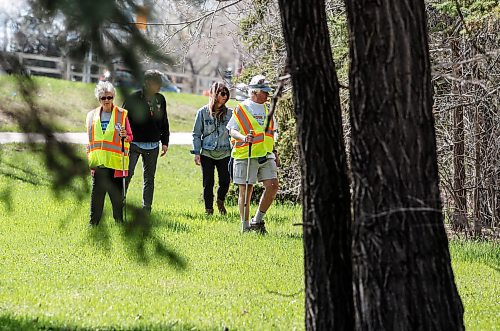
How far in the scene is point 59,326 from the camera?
6.71m

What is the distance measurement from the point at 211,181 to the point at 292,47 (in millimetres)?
8800

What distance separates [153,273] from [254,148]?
344 cm

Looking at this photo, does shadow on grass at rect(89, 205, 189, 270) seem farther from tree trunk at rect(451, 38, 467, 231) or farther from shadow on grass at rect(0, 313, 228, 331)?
tree trunk at rect(451, 38, 467, 231)

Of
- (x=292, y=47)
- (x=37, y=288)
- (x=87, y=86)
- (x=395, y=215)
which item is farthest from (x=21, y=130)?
(x=37, y=288)

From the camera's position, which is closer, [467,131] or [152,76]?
[152,76]

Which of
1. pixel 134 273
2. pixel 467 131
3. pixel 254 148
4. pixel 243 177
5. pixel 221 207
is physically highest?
pixel 467 131

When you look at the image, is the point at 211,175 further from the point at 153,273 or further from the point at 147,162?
the point at 153,273

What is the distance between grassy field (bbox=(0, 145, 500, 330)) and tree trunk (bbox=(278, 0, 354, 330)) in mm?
811

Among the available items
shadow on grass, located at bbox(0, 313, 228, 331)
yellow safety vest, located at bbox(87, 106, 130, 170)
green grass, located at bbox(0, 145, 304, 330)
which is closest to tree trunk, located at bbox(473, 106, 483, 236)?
green grass, located at bbox(0, 145, 304, 330)

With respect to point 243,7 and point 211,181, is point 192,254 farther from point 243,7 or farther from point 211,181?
point 243,7

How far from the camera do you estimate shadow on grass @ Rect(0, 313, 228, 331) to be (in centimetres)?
664

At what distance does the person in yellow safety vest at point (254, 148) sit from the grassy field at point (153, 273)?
477 millimetres

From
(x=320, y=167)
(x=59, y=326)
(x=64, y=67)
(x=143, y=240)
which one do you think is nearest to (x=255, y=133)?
(x=59, y=326)

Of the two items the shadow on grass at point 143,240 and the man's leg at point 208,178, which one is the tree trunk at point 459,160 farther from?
the shadow on grass at point 143,240
